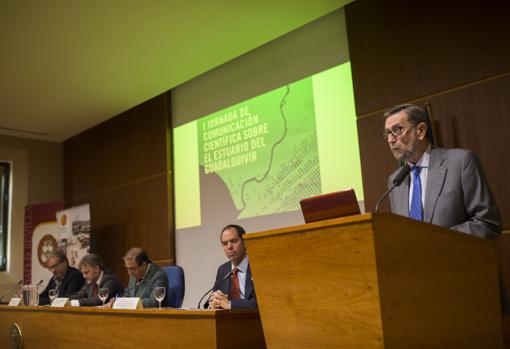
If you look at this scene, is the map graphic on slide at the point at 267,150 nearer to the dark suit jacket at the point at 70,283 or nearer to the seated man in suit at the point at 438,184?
the dark suit jacket at the point at 70,283

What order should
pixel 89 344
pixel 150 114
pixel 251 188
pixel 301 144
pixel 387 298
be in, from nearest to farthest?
pixel 387 298, pixel 89 344, pixel 301 144, pixel 251 188, pixel 150 114

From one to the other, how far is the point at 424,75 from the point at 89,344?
8.59 feet

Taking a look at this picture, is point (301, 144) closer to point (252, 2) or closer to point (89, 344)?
point (252, 2)

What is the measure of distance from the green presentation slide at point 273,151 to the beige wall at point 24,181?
8.69ft

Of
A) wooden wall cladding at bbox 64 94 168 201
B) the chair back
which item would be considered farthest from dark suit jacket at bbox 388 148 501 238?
wooden wall cladding at bbox 64 94 168 201

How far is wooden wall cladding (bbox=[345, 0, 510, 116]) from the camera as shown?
310cm

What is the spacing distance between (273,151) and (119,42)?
160 cm

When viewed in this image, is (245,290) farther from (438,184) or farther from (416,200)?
(438,184)

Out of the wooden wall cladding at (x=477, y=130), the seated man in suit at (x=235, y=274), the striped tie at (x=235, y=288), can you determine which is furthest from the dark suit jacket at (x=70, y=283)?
the wooden wall cladding at (x=477, y=130)

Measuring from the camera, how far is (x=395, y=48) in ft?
11.7

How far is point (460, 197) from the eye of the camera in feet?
6.02

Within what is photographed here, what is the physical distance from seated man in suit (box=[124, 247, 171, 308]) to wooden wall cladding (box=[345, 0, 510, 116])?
1883 mm

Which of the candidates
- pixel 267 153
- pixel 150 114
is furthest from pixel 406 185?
pixel 150 114

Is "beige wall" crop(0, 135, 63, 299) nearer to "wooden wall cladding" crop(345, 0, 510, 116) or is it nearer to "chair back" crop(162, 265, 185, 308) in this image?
"chair back" crop(162, 265, 185, 308)
